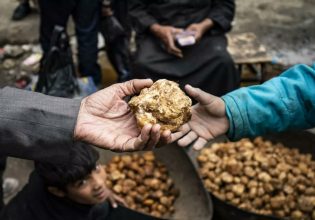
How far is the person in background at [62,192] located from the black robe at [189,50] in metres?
1.33

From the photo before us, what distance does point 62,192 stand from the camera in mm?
2264

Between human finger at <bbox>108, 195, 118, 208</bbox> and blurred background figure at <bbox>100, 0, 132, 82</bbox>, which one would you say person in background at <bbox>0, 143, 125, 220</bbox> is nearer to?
human finger at <bbox>108, 195, 118, 208</bbox>

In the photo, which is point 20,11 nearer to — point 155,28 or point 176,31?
point 155,28

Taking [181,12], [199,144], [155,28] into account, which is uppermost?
[199,144]

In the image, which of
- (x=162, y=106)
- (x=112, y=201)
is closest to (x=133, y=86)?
(x=162, y=106)

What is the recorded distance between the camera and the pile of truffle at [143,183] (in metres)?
2.87

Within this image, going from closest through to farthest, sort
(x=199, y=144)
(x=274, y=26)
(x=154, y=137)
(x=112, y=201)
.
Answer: (x=154, y=137)
(x=199, y=144)
(x=112, y=201)
(x=274, y=26)

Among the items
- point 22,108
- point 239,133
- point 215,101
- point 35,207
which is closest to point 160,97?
point 215,101

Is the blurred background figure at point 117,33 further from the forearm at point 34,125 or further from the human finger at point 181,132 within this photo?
the forearm at point 34,125

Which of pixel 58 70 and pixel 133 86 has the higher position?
pixel 133 86

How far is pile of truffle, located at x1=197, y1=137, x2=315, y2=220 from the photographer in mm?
2693

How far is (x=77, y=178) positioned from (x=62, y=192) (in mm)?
129

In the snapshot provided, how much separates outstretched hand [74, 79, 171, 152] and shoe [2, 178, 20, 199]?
1911 mm

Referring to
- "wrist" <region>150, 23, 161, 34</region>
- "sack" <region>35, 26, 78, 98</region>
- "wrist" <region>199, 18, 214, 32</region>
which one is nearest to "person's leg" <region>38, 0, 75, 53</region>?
"sack" <region>35, 26, 78, 98</region>
